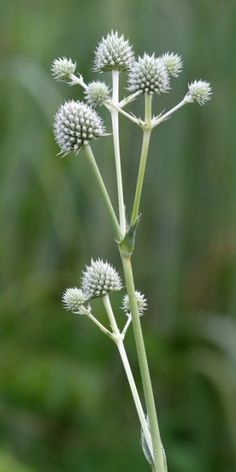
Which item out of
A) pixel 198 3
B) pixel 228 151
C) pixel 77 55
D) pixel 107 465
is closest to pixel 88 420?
pixel 107 465

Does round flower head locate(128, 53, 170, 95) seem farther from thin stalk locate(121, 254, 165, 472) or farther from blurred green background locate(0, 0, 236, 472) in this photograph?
blurred green background locate(0, 0, 236, 472)

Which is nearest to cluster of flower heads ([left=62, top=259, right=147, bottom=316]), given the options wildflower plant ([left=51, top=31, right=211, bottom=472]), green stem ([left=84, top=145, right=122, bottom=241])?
wildflower plant ([left=51, top=31, right=211, bottom=472])

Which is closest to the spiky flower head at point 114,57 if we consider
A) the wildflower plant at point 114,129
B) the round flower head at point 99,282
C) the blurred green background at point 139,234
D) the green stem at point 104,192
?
the wildflower plant at point 114,129

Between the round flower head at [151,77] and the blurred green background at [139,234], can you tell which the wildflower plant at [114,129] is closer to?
the round flower head at [151,77]

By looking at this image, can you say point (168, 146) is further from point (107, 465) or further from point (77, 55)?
point (107, 465)

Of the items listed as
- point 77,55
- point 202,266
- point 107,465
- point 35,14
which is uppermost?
point 35,14
